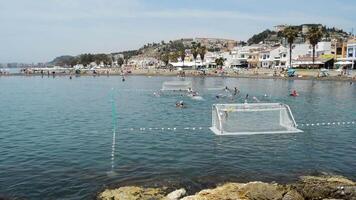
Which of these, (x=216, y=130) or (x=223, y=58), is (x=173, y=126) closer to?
(x=216, y=130)

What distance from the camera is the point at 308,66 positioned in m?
126

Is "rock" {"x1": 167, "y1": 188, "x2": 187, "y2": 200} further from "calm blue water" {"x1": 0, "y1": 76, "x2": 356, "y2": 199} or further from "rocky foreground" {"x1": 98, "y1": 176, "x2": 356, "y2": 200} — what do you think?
"calm blue water" {"x1": 0, "y1": 76, "x2": 356, "y2": 199}

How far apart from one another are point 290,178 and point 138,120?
2200 centimetres

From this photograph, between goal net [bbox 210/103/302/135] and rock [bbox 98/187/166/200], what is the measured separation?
1248cm

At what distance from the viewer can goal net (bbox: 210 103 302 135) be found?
30641 mm

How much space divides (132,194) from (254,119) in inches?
612

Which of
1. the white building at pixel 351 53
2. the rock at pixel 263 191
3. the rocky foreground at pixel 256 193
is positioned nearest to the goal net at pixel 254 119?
the rocky foreground at pixel 256 193

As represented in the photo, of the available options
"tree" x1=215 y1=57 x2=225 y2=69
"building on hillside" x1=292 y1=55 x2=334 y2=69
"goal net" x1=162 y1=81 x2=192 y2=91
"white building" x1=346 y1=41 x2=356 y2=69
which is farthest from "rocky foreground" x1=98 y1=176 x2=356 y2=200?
"tree" x1=215 y1=57 x2=225 y2=69

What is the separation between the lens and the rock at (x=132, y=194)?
17.9m

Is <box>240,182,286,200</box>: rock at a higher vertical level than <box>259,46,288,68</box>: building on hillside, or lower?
lower

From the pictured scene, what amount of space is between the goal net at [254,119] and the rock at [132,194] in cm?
1248

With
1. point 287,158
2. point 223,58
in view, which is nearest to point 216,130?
point 287,158

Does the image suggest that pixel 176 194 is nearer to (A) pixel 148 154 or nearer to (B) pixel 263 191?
(B) pixel 263 191

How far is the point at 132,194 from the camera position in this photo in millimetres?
18281
